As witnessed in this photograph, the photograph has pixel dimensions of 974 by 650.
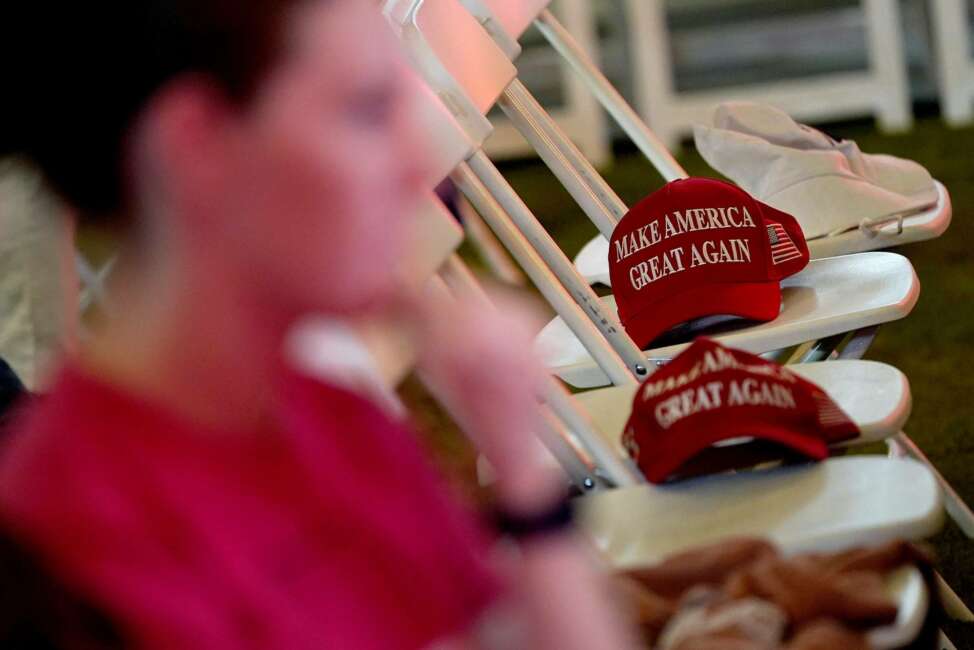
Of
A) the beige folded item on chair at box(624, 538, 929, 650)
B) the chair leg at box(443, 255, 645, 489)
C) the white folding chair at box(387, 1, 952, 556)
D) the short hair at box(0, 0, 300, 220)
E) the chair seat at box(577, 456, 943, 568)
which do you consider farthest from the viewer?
the white folding chair at box(387, 1, 952, 556)

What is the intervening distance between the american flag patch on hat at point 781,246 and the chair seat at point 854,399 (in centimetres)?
25

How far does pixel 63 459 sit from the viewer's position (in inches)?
22.0

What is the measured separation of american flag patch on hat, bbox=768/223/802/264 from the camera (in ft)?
5.74

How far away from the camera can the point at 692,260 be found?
1.65 m

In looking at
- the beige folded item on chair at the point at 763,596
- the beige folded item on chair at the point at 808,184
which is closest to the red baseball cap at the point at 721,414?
the beige folded item on chair at the point at 763,596

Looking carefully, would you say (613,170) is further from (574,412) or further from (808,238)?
(574,412)

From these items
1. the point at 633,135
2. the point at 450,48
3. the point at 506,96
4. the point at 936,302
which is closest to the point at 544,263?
the point at 450,48

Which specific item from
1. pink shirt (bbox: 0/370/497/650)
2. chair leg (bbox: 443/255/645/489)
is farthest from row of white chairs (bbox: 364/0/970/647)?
pink shirt (bbox: 0/370/497/650)

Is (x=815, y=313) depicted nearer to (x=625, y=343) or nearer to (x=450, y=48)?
(x=625, y=343)

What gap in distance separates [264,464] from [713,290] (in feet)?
3.75

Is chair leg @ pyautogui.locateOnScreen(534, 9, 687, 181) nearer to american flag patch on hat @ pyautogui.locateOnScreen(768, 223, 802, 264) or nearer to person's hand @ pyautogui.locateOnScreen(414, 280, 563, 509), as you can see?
american flag patch on hat @ pyautogui.locateOnScreen(768, 223, 802, 264)

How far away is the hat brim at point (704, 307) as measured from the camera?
5.44 ft

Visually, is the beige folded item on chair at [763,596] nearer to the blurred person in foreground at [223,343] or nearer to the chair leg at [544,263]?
the blurred person in foreground at [223,343]

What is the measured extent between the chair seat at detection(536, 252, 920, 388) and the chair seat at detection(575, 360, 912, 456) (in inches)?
4.8
